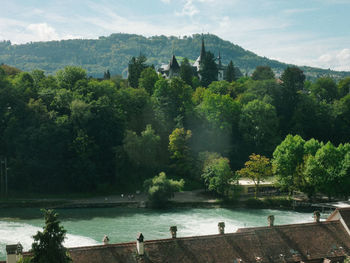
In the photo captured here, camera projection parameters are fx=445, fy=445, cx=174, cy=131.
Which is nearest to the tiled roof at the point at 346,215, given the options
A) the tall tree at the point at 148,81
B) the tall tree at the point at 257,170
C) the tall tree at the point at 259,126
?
the tall tree at the point at 257,170

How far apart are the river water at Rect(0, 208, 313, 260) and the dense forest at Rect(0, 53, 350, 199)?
25.4 feet

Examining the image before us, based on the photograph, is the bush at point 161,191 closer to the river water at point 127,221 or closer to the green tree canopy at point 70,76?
the river water at point 127,221

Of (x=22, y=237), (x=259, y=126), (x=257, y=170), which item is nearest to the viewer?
(x=22, y=237)

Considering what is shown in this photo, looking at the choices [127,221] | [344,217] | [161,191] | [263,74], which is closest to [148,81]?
[263,74]

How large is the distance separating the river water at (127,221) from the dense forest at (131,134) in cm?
775

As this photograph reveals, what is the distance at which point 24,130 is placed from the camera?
73.0m

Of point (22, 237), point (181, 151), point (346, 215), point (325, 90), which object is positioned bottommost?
point (22, 237)

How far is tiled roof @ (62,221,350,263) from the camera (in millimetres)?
24297

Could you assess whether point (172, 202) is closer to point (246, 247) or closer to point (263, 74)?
point (246, 247)

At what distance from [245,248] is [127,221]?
104 ft

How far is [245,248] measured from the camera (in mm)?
26891

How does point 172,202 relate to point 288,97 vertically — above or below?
below

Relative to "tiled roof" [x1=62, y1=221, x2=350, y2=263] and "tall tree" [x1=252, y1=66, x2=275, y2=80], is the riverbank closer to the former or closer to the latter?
"tiled roof" [x1=62, y1=221, x2=350, y2=263]

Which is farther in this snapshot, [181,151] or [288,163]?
[181,151]
